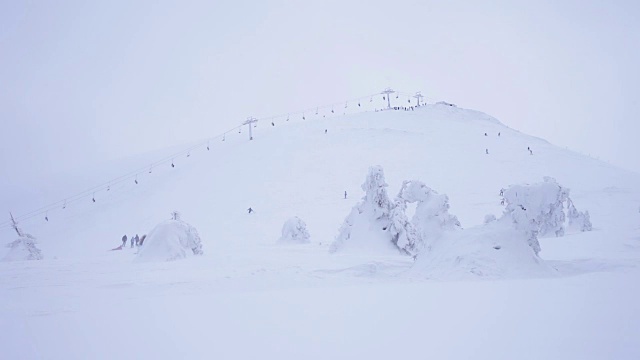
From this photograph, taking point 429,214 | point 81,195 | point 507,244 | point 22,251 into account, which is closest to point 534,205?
point 507,244

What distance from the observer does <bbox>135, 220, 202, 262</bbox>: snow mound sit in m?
17.6

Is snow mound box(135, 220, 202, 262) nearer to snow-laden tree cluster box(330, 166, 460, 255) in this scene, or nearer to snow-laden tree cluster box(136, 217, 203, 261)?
snow-laden tree cluster box(136, 217, 203, 261)

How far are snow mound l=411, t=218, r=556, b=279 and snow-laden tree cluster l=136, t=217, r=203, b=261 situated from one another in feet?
32.9

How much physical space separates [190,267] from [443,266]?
8040mm

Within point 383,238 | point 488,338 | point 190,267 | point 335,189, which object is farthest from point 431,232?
point 335,189

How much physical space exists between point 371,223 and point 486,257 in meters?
8.69

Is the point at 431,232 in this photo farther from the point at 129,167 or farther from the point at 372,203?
the point at 129,167

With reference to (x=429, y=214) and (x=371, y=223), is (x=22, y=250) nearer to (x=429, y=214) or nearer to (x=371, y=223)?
(x=371, y=223)

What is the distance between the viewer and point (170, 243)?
18.0 m

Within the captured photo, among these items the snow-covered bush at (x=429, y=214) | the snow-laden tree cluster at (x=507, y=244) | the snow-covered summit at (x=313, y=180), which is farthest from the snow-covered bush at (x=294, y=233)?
the snow-laden tree cluster at (x=507, y=244)

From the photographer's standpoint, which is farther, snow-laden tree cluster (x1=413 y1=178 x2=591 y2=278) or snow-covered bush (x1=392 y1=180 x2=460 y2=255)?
snow-covered bush (x1=392 y1=180 x2=460 y2=255)

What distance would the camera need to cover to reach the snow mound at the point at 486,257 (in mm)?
10867

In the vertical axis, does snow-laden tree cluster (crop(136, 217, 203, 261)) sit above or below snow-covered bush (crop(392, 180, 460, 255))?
below

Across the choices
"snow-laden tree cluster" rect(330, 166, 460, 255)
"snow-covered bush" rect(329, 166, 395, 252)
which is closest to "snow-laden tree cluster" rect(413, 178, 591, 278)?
"snow-laden tree cluster" rect(330, 166, 460, 255)
